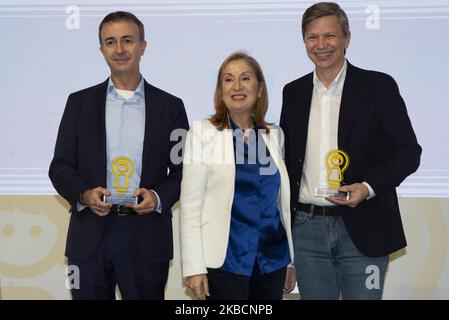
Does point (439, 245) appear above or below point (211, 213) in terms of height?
below

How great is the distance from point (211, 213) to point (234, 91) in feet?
1.83

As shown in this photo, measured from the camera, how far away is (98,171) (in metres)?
2.95

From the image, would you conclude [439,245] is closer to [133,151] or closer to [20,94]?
[133,151]

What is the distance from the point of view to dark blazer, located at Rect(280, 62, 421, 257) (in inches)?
113

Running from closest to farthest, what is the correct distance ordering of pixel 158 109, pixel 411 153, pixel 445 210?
pixel 411 153 → pixel 158 109 → pixel 445 210

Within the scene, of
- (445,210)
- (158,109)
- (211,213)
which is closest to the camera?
(211,213)

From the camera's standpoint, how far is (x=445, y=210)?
148 inches

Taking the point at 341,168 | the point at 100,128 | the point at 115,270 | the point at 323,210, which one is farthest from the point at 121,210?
the point at 341,168

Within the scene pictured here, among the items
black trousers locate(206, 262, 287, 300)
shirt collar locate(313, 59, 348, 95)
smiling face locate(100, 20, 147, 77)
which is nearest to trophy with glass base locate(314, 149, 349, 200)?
shirt collar locate(313, 59, 348, 95)

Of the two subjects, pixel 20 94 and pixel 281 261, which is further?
pixel 20 94

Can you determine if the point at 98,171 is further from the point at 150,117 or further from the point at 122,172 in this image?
the point at 150,117

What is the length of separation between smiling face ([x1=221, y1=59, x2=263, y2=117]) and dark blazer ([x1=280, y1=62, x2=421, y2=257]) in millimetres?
362
